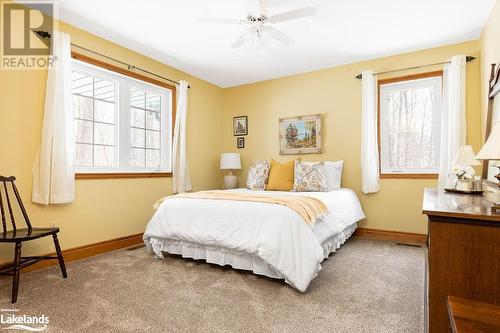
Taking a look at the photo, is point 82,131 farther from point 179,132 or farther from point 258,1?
point 258,1

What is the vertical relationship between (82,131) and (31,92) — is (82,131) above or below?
below

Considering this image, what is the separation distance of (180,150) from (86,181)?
1.34 meters

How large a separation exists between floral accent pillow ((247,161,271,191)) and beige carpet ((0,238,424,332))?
1504mm

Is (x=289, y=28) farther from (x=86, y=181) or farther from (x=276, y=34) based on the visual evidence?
(x=86, y=181)

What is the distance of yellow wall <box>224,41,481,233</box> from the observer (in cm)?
351

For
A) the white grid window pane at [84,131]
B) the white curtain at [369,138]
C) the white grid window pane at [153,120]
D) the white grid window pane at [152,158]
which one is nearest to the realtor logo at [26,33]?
the white grid window pane at [84,131]

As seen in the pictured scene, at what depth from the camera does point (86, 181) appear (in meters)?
3.08

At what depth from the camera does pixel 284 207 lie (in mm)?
2363

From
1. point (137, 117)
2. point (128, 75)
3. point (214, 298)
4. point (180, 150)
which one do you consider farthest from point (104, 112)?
point (214, 298)

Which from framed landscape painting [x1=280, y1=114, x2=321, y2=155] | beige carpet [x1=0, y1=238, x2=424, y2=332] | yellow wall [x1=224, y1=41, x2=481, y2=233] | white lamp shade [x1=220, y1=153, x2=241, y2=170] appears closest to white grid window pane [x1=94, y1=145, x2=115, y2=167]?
beige carpet [x1=0, y1=238, x2=424, y2=332]

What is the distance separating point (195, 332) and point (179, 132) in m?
2.97

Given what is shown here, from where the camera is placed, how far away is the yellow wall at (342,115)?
11.5 feet

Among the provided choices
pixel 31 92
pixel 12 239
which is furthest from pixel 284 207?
pixel 31 92

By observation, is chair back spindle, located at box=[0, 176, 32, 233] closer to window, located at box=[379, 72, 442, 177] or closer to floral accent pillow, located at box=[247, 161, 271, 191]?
floral accent pillow, located at box=[247, 161, 271, 191]
